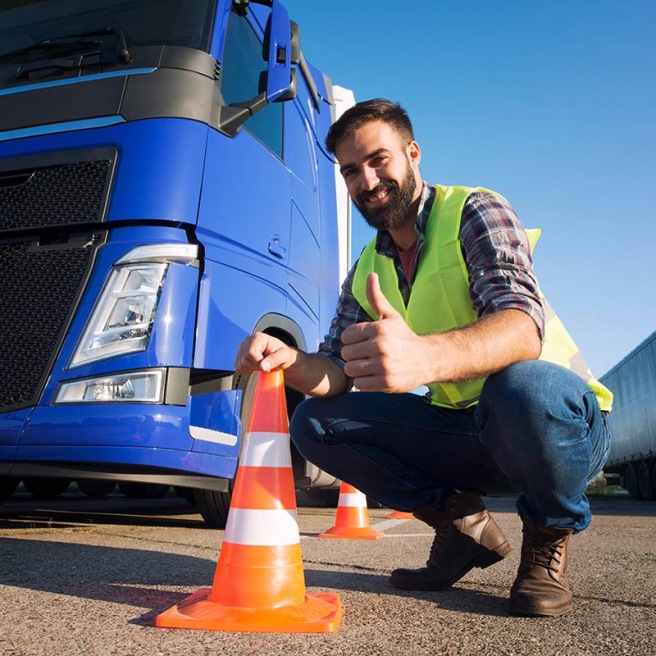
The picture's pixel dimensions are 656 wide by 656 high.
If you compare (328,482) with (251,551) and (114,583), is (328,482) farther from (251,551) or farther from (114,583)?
(251,551)

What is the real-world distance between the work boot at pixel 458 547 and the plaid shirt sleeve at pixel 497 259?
2.11ft

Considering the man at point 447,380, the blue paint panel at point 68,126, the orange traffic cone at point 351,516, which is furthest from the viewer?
the orange traffic cone at point 351,516

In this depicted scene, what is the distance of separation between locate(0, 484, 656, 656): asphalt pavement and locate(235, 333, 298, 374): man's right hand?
26.6 inches

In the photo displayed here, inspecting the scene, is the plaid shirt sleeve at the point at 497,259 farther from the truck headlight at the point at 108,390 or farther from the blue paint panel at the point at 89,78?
the blue paint panel at the point at 89,78

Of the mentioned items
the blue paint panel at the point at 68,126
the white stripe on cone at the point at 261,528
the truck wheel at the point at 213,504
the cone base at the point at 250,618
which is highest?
the blue paint panel at the point at 68,126

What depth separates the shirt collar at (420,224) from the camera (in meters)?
2.31

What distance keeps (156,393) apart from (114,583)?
0.82 m

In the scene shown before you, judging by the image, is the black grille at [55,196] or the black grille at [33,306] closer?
the black grille at [33,306]

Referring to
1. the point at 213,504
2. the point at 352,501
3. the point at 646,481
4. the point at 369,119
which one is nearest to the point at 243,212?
the point at 369,119

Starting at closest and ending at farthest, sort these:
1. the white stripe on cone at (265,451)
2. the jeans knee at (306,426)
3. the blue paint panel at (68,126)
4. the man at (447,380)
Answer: the man at (447,380)
the white stripe on cone at (265,451)
the jeans knee at (306,426)
the blue paint panel at (68,126)

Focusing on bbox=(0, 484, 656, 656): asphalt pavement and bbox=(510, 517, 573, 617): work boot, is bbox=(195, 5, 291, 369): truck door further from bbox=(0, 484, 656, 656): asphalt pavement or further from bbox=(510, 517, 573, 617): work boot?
bbox=(510, 517, 573, 617): work boot

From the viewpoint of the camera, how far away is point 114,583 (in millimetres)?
2117

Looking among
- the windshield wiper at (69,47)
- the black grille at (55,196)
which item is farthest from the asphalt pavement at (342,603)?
the windshield wiper at (69,47)

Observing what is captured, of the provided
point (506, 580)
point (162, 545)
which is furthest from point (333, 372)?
point (162, 545)
